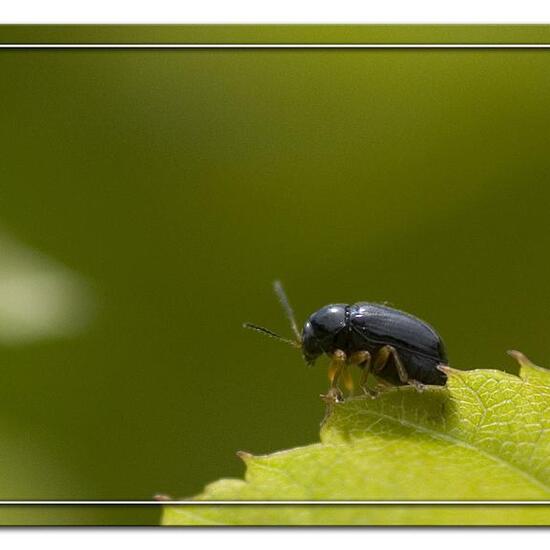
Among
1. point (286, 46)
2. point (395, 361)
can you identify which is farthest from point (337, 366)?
point (286, 46)

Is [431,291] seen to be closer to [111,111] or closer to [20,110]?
[111,111]

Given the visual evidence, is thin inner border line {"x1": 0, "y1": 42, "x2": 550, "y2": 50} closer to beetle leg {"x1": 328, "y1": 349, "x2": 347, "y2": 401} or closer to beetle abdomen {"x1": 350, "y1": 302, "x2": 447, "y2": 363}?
beetle abdomen {"x1": 350, "y1": 302, "x2": 447, "y2": 363}

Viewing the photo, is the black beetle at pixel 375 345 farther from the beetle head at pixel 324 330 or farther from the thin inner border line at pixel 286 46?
the thin inner border line at pixel 286 46

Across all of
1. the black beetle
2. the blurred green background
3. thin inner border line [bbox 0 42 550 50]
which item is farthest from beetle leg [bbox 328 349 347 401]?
thin inner border line [bbox 0 42 550 50]

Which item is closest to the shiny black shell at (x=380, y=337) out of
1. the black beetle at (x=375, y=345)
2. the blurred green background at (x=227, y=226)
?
the black beetle at (x=375, y=345)

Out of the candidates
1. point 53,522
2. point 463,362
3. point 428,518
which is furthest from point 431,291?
point 53,522

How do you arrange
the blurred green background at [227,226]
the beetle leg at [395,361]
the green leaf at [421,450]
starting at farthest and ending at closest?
1. the blurred green background at [227,226]
2. the beetle leg at [395,361]
3. the green leaf at [421,450]
